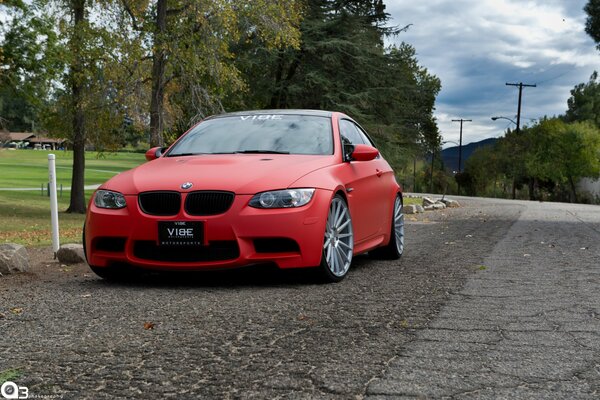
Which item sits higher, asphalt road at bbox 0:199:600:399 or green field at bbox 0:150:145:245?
asphalt road at bbox 0:199:600:399

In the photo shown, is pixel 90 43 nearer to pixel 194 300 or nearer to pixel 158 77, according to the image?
pixel 158 77

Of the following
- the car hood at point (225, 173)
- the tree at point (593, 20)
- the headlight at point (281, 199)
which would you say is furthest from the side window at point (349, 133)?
the tree at point (593, 20)

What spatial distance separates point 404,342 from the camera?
4227 millimetres

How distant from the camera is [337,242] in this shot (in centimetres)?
686

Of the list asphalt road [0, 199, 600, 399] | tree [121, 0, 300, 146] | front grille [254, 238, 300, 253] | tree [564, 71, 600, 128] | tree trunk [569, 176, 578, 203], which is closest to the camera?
asphalt road [0, 199, 600, 399]

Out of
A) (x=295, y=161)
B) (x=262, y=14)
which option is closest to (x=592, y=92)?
(x=262, y=14)

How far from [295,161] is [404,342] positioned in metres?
2.91

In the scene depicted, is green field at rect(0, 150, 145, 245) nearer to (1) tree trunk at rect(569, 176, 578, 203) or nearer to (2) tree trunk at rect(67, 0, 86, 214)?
(2) tree trunk at rect(67, 0, 86, 214)

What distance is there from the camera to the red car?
6.11 meters

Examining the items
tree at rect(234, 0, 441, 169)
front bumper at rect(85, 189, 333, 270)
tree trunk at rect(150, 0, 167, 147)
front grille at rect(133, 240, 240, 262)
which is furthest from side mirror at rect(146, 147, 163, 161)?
tree at rect(234, 0, 441, 169)

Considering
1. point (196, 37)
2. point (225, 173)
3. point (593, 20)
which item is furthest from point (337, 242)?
point (593, 20)

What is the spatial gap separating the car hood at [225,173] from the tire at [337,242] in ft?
1.43

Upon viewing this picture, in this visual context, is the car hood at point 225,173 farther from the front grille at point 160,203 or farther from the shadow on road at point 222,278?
the shadow on road at point 222,278

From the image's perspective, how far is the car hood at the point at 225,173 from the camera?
6.21m
